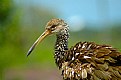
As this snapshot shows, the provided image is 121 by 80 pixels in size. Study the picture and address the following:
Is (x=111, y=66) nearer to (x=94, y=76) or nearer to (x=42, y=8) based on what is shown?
(x=94, y=76)

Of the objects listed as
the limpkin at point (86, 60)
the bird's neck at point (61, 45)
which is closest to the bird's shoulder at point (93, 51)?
the limpkin at point (86, 60)

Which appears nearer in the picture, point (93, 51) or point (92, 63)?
point (92, 63)

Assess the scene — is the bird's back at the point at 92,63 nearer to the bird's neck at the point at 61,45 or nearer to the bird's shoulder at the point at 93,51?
the bird's shoulder at the point at 93,51

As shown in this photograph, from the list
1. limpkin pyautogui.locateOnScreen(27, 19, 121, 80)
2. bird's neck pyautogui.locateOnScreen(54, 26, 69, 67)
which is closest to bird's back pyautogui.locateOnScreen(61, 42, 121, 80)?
limpkin pyautogui.locateOnScreen(27, 19, 121, 80)

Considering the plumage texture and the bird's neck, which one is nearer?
the plumage texture

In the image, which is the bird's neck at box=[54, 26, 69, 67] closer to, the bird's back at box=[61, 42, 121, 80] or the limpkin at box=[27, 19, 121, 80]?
the limpkin at box=[27, 19, 121, 80]

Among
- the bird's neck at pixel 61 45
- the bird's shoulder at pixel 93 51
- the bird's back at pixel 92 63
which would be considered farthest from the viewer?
the bird's neck at pixel 61 45

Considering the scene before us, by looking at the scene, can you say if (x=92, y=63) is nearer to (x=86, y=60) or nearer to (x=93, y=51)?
Answer: (x=86, y=60)

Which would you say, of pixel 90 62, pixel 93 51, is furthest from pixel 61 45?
pixel 90 62
